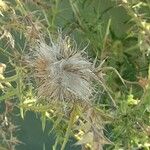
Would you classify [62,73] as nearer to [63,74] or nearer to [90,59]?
[63,74]

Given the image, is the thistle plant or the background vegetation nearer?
the thistle plant

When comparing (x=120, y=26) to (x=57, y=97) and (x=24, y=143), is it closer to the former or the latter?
(x=24, y=143)

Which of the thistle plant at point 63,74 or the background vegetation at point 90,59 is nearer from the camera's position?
the thistle plant at point 63,74

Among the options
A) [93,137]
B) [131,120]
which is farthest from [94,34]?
[93,137]

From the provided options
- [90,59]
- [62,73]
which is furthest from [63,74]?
[90,59]

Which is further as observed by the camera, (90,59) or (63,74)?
(90,59)
